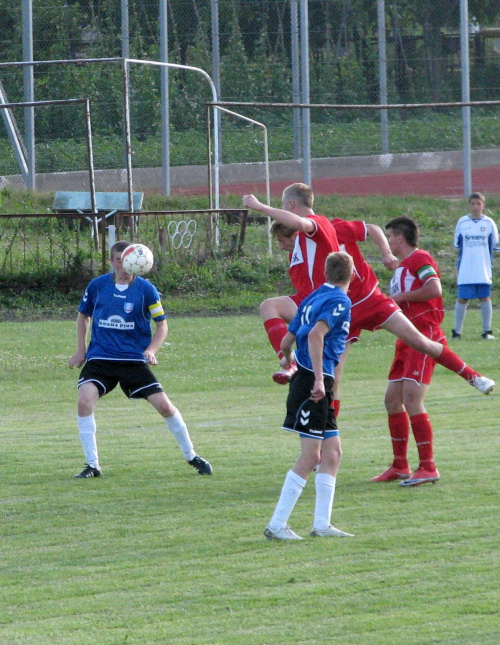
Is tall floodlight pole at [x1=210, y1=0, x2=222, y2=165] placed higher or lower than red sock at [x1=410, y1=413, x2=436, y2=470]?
higher

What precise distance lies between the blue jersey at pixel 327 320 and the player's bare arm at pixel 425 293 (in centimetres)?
148

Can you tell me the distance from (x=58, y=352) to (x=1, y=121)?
42.0ft

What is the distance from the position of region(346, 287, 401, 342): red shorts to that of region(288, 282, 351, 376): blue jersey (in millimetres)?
1373

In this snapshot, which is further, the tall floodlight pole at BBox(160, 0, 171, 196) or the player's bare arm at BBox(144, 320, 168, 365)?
the tall floodlight pole at BBox(160, 0, 171, 196)

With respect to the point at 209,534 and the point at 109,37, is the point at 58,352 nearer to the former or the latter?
the point at 209,534

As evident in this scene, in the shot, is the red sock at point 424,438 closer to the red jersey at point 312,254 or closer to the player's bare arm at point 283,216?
the red jersey at point 312,254

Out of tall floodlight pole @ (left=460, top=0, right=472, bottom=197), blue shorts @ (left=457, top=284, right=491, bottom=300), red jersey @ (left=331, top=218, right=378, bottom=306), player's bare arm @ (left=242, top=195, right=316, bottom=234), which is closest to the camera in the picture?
player's bare arm @ (left=242, top=195, right=316, bottom=234)

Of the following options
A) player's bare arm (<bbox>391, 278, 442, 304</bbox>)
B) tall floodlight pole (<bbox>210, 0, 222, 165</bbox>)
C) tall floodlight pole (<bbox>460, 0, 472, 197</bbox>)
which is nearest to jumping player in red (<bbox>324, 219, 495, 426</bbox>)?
player's bare arm (<bbox>391, 278, 442, 304</bbox>)

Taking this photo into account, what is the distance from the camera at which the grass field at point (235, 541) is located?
4527 millimetres

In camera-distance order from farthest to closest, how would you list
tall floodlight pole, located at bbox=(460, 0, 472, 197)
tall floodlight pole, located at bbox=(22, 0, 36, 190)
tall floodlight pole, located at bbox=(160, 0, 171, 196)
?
tall floodlight pole, located at bbox=(460, 0, 472, 197)
tall floodlight pole, located at bbox=(160, 0, 171, 196)
tall floodlight pole, located at bbox=(22, 0, 36, 190)

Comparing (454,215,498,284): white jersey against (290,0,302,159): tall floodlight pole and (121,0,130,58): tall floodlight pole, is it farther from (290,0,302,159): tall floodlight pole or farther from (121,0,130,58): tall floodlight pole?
(121,0,130,58): tall floodlight pole

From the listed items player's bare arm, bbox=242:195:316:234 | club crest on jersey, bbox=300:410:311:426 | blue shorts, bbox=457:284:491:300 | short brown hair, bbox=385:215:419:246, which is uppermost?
player's bare arm, bbox=242:195:316:234

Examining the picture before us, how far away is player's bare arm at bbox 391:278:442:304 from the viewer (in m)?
7.32

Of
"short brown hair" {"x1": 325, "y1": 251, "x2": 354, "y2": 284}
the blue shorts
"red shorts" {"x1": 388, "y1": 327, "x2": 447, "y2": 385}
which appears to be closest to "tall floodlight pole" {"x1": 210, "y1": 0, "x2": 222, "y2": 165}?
the blue shorts
